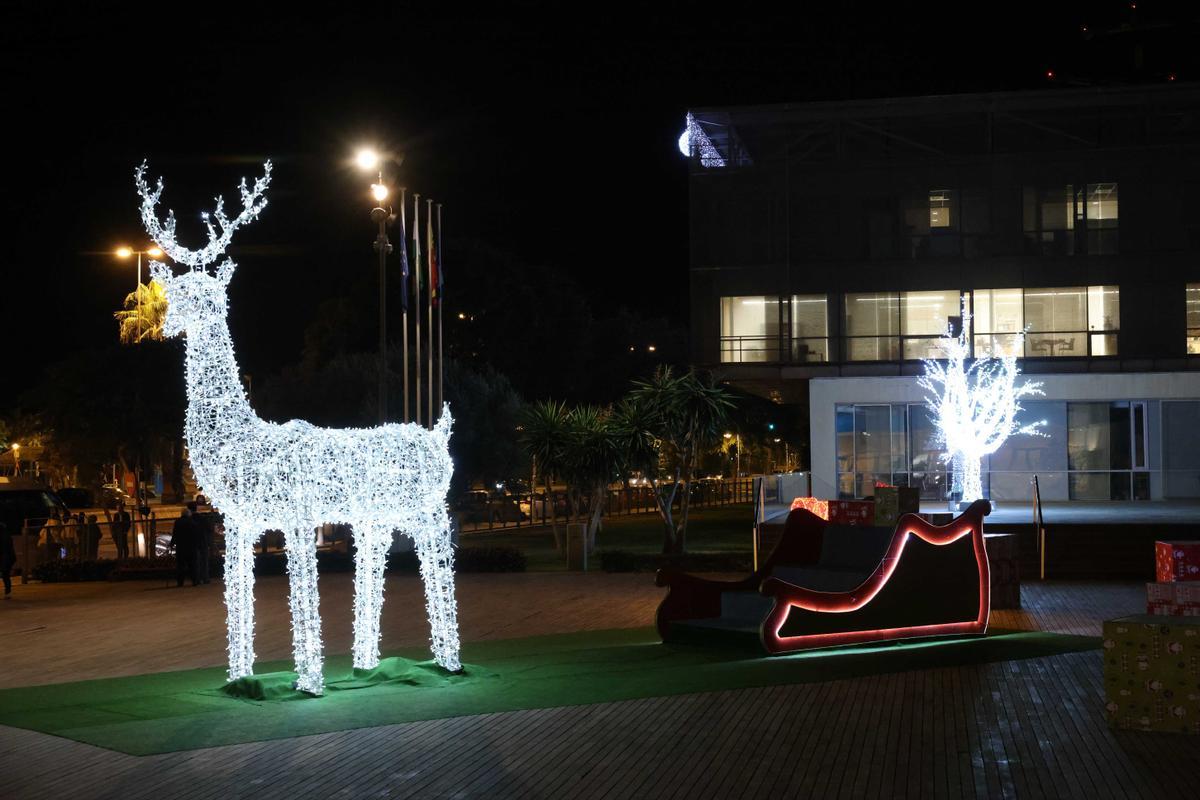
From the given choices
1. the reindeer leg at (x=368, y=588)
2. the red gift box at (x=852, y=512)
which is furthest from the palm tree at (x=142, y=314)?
the reindeer leg at (x=368, y=588)

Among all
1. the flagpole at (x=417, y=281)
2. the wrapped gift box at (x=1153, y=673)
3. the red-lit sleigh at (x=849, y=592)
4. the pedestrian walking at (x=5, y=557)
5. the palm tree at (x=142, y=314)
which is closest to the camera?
the wrapped gift box at (x=1153, y=673)

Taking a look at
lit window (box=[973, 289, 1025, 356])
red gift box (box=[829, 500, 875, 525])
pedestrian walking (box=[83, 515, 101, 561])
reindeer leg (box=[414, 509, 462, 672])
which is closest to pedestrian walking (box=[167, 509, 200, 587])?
pedestrian walking (box=[83, 515, 101, 561])

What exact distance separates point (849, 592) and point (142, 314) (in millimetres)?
37555

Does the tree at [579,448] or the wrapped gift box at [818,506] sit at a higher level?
the tree at [579,448]

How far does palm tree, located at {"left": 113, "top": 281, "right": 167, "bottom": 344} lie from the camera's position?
4334 centimetres

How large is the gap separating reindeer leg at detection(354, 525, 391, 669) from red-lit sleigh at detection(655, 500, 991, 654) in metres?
3.04

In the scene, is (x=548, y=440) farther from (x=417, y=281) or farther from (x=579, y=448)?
(x=417, y=281)

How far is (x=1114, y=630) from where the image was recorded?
29.1 feet

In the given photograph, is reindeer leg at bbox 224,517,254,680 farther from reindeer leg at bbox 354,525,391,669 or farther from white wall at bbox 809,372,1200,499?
white wall at bbox 809,372,1200,499

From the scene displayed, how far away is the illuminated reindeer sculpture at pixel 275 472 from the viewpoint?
10.2 meters

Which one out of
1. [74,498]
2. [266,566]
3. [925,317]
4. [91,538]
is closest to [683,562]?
[266,566]

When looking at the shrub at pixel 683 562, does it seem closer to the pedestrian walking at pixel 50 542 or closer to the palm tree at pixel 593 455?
the palm tree at pixel 593 455

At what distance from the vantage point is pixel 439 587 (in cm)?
1118

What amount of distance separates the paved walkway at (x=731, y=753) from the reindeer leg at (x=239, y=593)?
1757 millimetres
